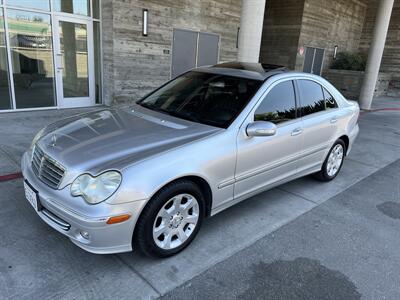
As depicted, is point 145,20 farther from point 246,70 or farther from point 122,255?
point 122,255

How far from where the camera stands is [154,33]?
29.2 feet

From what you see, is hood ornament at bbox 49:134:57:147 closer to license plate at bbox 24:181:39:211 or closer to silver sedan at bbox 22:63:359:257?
silver sedan at bbox 22:63:359:257

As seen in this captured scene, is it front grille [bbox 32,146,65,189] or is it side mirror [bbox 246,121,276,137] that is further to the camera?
side mirror [bbox 246,121,276,137]

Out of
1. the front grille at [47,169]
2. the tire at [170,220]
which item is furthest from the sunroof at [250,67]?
the front grille at [47,169]

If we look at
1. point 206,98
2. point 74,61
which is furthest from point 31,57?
point 206,98

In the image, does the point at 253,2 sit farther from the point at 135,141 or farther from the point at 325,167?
the point at 135,141

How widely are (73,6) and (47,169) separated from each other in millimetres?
6652

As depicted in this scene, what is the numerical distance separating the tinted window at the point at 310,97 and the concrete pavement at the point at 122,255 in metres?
1.14

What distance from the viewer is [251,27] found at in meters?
6.70

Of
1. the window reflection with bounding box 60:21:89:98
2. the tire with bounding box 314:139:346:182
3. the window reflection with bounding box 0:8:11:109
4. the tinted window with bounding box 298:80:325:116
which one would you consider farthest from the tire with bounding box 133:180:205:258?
the window reflection with bounding box 60:21:89:98

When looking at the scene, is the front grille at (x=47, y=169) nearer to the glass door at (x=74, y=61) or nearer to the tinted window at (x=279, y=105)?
the tinted window at (x=279, y=105)

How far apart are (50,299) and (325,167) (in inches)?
149

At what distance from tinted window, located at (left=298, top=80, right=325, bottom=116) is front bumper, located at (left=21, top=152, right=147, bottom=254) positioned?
2.50 metres

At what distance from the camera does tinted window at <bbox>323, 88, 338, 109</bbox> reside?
4461 millimetres
